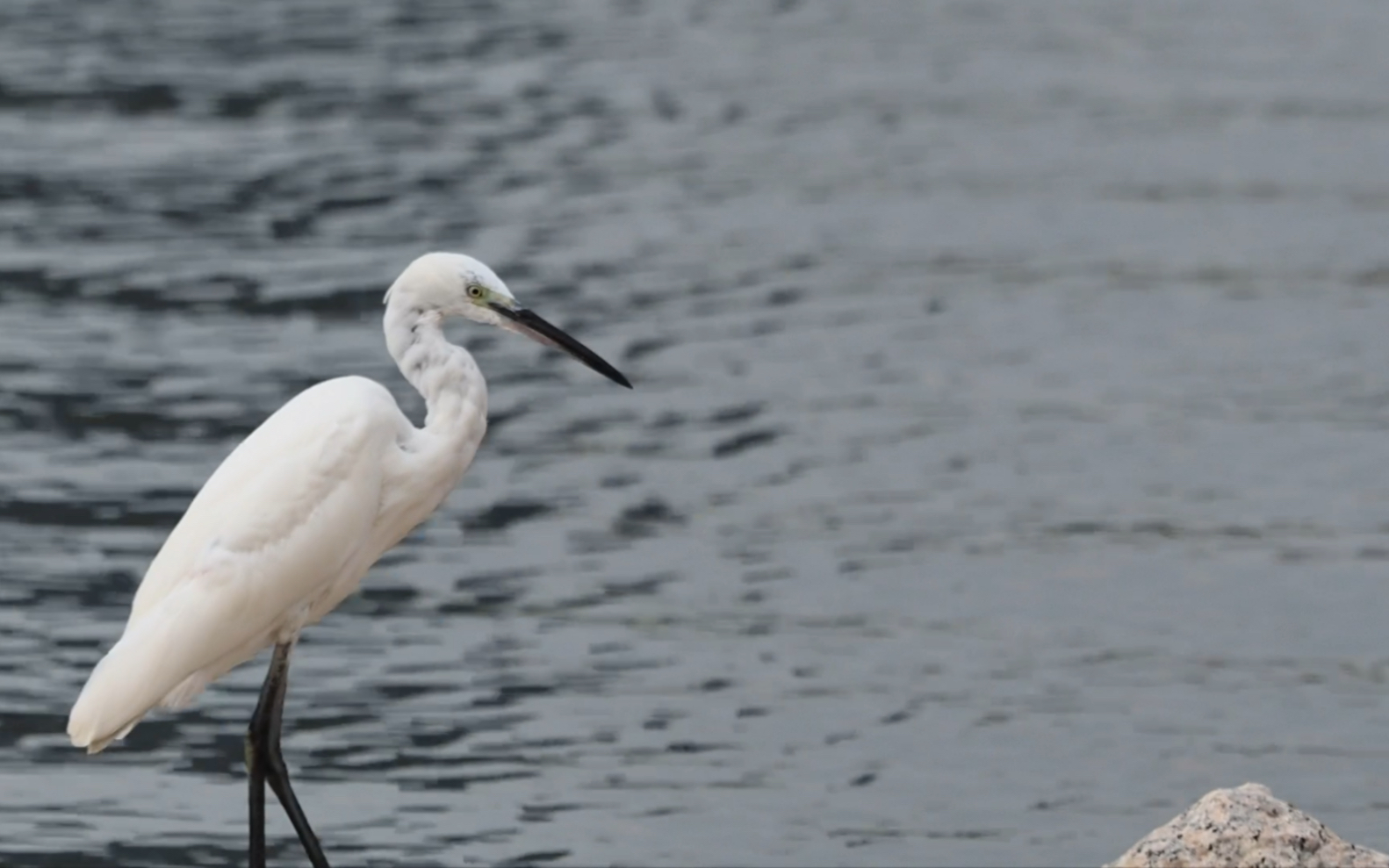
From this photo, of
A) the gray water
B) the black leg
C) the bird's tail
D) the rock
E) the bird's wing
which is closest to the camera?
the rock

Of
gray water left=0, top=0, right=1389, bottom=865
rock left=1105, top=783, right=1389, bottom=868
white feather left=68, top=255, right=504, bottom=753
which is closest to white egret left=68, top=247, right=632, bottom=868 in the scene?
white feather left=68, top=255, right=504, bottom=753

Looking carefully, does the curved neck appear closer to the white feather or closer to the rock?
the white feather

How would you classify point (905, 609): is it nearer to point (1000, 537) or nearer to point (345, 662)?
point (1000, 537)

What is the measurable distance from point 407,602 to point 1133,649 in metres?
3.01

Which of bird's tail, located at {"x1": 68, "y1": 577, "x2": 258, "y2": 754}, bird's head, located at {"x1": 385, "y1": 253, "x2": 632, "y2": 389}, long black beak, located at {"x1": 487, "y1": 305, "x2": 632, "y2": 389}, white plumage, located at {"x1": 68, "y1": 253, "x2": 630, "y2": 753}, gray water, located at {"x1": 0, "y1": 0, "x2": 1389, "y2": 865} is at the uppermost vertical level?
bird's head, located at {"x1": 385, "y1": 253, "x2": 632, "y2": 389}

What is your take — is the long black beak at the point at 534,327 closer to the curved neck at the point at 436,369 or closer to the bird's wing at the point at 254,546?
the curved neck at the point at 436,369

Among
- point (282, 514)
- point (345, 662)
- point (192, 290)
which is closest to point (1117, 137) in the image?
point (192, 290)

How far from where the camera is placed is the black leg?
25.6ft

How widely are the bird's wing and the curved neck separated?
155 millimetres

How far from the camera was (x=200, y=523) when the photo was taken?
24.9 ft

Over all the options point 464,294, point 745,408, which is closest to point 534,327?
point 464,294

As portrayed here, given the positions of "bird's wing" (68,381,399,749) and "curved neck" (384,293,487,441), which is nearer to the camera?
"bird's wing" (68,381,399,749)

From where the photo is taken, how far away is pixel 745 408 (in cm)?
1343

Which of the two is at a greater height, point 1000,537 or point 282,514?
point 282,514
